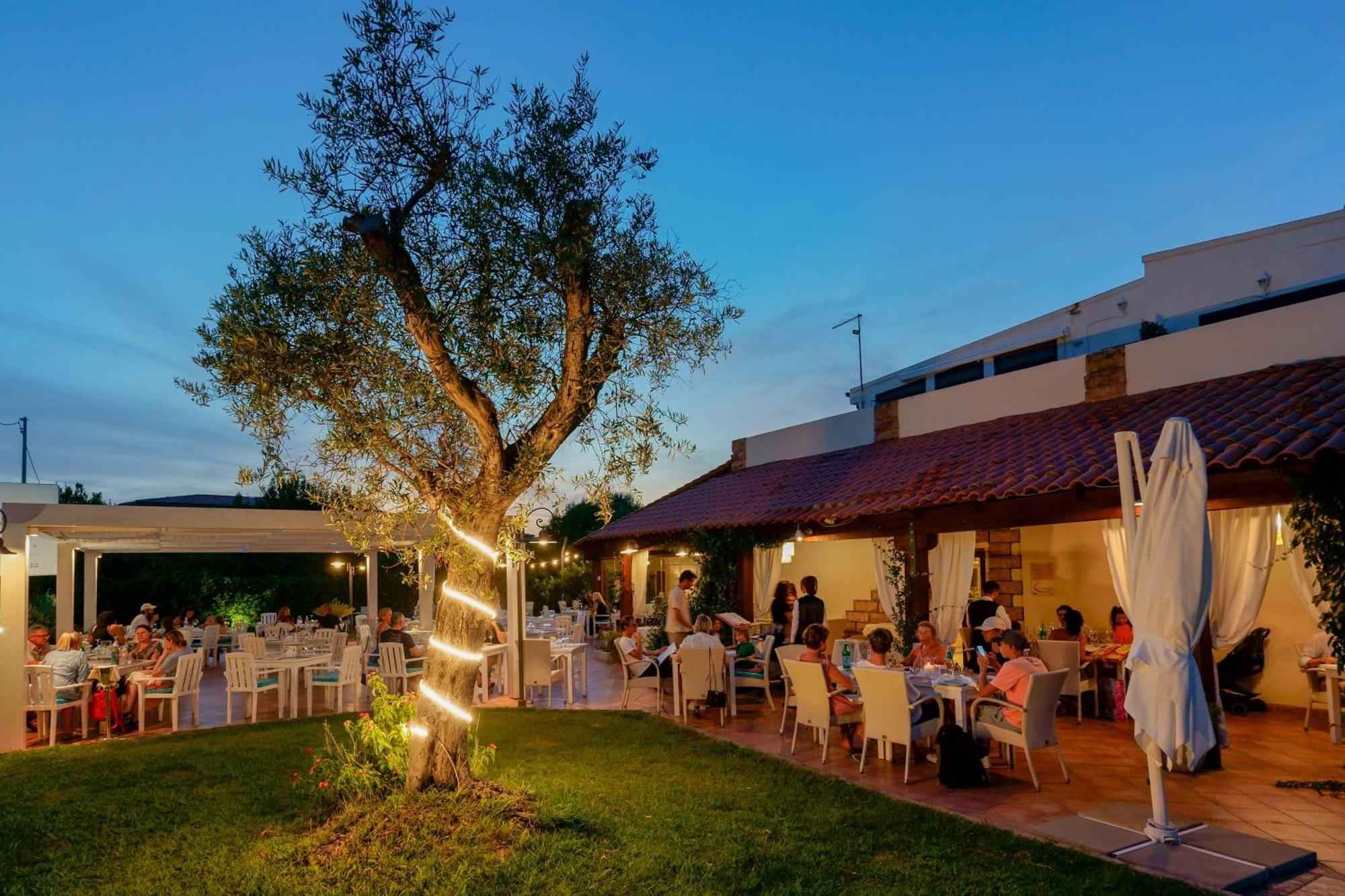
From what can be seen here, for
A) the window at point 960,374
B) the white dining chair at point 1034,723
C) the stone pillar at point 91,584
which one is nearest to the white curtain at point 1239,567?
the white dining chair at point 1034,723

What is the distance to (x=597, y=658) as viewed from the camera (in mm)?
16875

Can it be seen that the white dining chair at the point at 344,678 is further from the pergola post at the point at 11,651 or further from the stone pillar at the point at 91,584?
the stone pillar at the point at 91,584

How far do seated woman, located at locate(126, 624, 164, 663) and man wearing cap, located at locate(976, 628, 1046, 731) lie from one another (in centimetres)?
1040

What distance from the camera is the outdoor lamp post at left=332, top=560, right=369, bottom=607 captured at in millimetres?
19766

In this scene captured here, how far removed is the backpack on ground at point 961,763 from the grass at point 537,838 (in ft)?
2.35

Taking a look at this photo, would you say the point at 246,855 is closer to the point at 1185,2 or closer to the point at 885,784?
the point at 885,784

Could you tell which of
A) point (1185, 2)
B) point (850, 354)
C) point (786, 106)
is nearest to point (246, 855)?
point (786, 106)

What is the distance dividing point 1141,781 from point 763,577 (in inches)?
316

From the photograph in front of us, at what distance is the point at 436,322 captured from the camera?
541 centimetres

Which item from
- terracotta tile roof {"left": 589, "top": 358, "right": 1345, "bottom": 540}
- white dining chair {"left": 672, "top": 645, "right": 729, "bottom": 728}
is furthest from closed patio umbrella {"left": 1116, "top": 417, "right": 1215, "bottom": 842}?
white dining chair {"left": 672, "top": 645, "right": 729, "bottom": 728}

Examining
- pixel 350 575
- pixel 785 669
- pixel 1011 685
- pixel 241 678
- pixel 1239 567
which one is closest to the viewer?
pixel 1011 685

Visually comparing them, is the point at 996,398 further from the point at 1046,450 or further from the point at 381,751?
the point at 381,751

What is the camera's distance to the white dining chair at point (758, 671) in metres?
10.2

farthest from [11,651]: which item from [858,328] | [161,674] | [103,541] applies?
[858,328]
